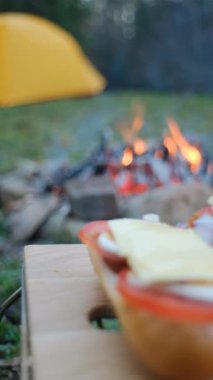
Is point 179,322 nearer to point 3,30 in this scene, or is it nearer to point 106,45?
point 3,30

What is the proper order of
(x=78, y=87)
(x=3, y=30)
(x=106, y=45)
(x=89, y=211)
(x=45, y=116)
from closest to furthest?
(x=89, y=211)
(x=3, y=30)
(x=78, y=87)
(x=45, y=116)
(x=106, y=45)

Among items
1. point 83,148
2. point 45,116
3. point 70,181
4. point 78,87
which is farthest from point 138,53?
point 70,181

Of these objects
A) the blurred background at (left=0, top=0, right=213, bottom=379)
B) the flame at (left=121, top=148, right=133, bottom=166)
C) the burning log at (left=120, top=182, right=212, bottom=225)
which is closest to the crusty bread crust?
the blurred background at (left=0, top=0, right=213, bottom=379)

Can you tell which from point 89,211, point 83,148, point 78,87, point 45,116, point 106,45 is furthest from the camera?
point 106,45

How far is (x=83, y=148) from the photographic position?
5.42 m

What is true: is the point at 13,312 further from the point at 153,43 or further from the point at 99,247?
the point at 153,43

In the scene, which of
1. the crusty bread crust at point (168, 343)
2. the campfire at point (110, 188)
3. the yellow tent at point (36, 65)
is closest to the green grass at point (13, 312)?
the campfire at point (110, 188)

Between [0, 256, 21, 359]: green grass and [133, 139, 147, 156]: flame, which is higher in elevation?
[133, 139, 147, 156]: flame

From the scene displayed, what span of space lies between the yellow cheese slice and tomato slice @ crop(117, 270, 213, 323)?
0.02 metres

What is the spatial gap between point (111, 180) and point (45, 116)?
3.59 meters

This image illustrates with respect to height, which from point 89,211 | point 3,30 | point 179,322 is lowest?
point 89,211

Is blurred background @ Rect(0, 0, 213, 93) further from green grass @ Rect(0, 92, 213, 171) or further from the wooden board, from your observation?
the wooden board

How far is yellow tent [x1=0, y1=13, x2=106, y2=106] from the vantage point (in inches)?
162

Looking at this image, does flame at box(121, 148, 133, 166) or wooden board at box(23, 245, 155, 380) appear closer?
wooden board at box(23, 245, 155, 380)
